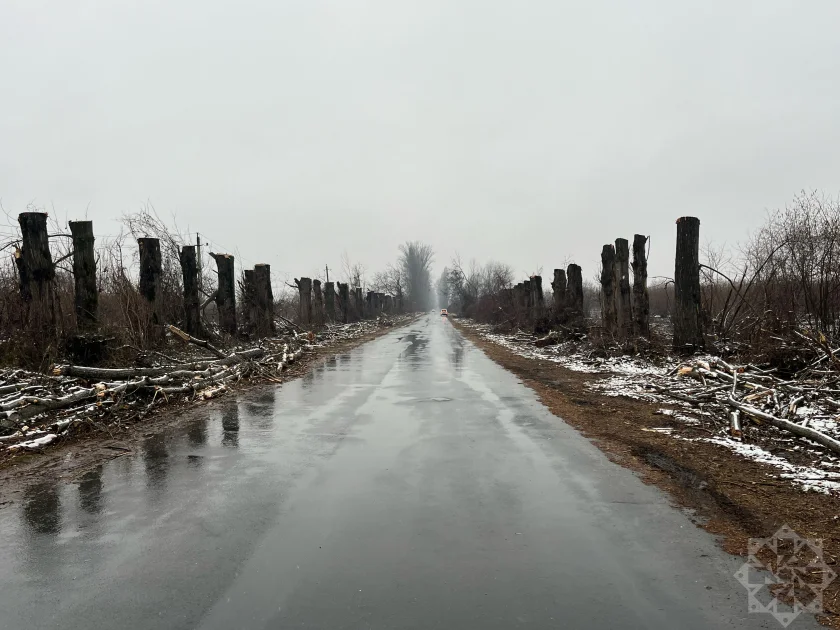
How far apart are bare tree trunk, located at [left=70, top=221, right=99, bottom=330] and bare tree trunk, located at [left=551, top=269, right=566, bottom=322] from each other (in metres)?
18.2

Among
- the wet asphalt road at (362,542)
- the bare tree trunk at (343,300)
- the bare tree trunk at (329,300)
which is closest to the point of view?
the wet asphalt road at (362,542)

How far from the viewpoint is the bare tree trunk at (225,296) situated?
20.1m

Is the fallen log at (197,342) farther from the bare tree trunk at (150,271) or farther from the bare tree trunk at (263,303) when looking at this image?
the bare tree trunk at (263,303)

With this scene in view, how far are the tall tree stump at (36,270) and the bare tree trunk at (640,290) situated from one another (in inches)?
620

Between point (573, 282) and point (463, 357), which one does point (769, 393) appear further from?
point (573, 282)

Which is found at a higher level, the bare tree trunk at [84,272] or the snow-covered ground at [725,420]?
the bare tree trunk at [84,272]

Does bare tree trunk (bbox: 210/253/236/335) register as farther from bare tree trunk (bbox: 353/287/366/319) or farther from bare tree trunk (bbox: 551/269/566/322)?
bare tree trunk (bbox: 353/287/366/319)

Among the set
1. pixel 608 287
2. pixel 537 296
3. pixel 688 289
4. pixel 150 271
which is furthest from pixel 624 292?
pixel 150 271

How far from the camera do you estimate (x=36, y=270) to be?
11125 millimetres

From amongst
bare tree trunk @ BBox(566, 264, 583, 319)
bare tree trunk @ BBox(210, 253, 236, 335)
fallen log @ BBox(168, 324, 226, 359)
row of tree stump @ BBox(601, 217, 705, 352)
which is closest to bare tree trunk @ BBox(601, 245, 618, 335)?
row of tree stump @ BBox(601, 217, 705, 352)

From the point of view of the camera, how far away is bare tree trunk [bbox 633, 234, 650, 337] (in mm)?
16344

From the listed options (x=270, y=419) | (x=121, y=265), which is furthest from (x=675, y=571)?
(x=121, y=265)

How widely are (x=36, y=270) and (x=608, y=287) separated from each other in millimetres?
16513

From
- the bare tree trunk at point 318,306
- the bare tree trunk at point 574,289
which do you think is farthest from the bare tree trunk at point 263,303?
the bare tree trunk at point 574,289
